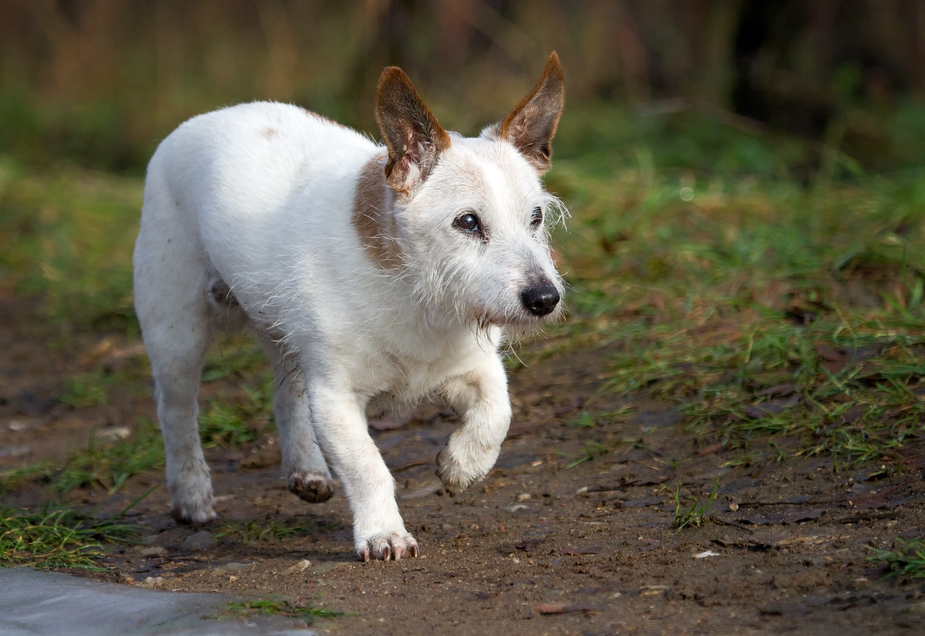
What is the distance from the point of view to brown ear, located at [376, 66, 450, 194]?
3430mm

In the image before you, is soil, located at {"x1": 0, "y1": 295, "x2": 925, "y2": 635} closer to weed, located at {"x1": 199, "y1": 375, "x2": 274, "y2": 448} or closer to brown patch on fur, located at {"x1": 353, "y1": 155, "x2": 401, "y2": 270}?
weed, located at {"x1": 199, "y1": 375, "x2": 274, "y2": 448}

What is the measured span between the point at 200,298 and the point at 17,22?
10.0 m

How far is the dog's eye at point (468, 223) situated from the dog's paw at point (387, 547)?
1.01 metres

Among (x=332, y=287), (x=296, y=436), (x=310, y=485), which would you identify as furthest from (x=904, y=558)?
(x=296, y=436)

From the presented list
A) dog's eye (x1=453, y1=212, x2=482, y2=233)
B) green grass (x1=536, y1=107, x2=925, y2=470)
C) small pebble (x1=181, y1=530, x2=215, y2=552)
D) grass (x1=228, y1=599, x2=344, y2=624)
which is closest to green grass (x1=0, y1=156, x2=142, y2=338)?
small pebble (x1=181, y1=530, x2=215, y2=552)

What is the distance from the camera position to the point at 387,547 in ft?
11.2

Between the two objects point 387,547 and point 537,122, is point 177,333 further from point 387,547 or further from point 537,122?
point 537,122

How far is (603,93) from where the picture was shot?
11.6 m

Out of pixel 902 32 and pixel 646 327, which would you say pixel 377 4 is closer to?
pixel 646 327

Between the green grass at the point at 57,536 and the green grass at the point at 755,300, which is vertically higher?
the green grass at the point at 755,300

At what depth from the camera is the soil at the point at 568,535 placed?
2807 millimetres

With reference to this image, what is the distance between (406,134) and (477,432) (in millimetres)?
1036

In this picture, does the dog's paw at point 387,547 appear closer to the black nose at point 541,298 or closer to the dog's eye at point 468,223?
the black nose at point 541,298

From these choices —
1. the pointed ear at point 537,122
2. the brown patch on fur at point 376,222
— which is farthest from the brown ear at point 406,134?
the pointed ear at point 537,122
